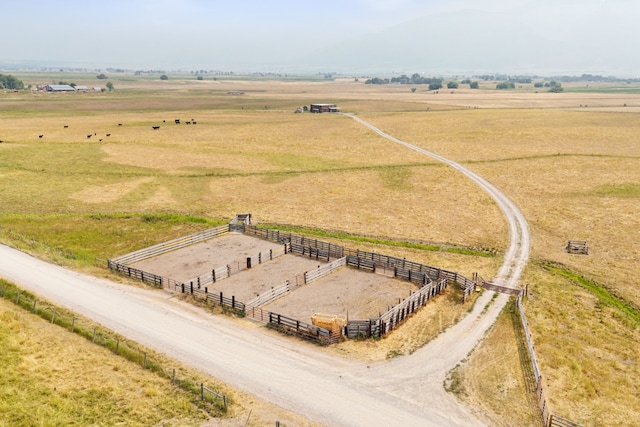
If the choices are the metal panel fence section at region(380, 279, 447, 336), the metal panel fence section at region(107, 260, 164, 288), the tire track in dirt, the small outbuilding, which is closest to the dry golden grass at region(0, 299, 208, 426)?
the metal panel fence section at region(107, 260, 164, 288)

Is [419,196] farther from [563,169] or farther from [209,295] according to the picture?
[209,295]

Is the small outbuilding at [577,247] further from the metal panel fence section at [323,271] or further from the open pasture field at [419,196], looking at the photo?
the metal panel fence section at [323,271]

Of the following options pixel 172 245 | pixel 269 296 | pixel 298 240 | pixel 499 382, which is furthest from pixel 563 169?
pixel 172 245

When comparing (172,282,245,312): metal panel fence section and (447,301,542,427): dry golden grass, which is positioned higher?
(172,282,245,312): metal panel fence section

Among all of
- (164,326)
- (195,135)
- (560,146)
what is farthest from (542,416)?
(195,135)

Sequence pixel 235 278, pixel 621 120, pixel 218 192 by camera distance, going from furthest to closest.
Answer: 1. pixel 621 120
2. pixel 218 192
3. pixel 235 278

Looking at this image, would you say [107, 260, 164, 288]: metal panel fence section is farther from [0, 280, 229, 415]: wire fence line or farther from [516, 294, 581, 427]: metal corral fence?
[516, 294, 581, 427]: metal corral fence

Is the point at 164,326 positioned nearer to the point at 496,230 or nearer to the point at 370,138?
the point at 496,230
